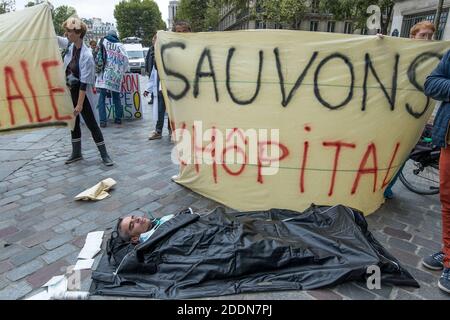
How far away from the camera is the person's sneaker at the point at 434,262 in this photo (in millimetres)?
2564

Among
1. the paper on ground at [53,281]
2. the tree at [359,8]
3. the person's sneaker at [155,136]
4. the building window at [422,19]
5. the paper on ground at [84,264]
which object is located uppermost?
the tree at [359,8]

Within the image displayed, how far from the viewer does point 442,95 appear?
2.27m

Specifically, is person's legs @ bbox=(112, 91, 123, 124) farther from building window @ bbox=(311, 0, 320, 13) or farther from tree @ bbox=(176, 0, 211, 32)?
tree @ bbox=(176, 0, 211, 32)

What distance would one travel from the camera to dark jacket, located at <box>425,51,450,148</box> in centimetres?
225

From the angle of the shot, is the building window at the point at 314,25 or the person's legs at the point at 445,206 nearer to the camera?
the person's legs at the point at 445,206

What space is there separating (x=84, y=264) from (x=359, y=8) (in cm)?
2163

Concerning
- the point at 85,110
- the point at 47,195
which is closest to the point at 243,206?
the point at 47,195

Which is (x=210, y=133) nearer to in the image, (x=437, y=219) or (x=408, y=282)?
(x=408, y=282)

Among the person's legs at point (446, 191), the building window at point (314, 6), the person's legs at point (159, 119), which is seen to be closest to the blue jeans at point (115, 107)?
the person's legs at point (159, 119)

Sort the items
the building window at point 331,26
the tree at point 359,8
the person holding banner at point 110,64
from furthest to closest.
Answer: the building window at point 331,26 → the tree at point 359,8 → the person holding banner at point 110,64

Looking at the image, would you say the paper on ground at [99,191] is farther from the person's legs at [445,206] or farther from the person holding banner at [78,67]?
the person's legs at [445,206]

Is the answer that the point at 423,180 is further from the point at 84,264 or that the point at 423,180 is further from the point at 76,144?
the point at 76,144

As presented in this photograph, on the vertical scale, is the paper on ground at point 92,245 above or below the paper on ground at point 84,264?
below

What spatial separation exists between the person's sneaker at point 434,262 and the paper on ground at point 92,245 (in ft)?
8.28
